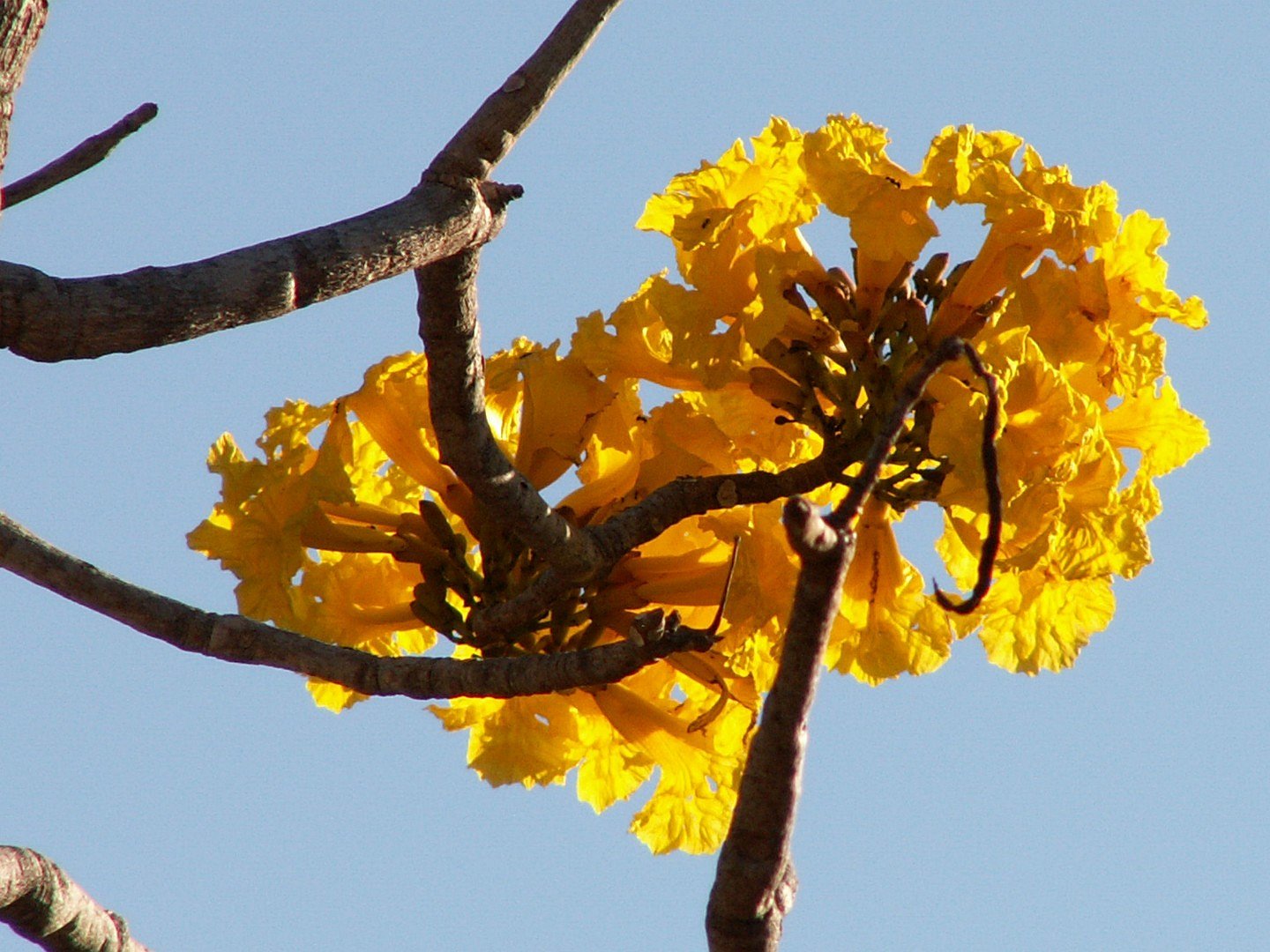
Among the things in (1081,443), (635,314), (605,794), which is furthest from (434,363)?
(605,794)

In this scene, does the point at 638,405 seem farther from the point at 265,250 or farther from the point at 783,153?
the point at 265,250

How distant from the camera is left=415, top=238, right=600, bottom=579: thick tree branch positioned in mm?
3422

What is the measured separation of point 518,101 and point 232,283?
2.87ft

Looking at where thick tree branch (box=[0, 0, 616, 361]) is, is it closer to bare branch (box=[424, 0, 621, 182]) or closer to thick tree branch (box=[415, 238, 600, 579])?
Result: bare branch (box=[424, 0, 621, 182])

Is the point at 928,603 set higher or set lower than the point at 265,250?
higher

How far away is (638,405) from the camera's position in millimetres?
4980

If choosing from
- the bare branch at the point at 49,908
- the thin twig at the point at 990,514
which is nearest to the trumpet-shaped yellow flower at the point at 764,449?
the bare branch at the point at 49,908

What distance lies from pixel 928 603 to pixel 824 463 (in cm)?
84

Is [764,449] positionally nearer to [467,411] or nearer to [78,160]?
[467,411]

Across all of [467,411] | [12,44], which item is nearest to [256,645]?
[467,411]

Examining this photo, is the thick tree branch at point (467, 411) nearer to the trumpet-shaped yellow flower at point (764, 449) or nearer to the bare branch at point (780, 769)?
the trumpet-shaped yellow flower at point (764, 449)

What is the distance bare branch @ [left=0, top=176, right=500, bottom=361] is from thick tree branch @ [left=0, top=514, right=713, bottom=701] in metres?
1.00

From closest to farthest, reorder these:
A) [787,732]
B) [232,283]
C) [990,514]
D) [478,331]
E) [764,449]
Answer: [787,732]
[990,514]
[232,283]
[478,331]
[764,449]

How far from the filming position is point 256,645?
3.71 metres
